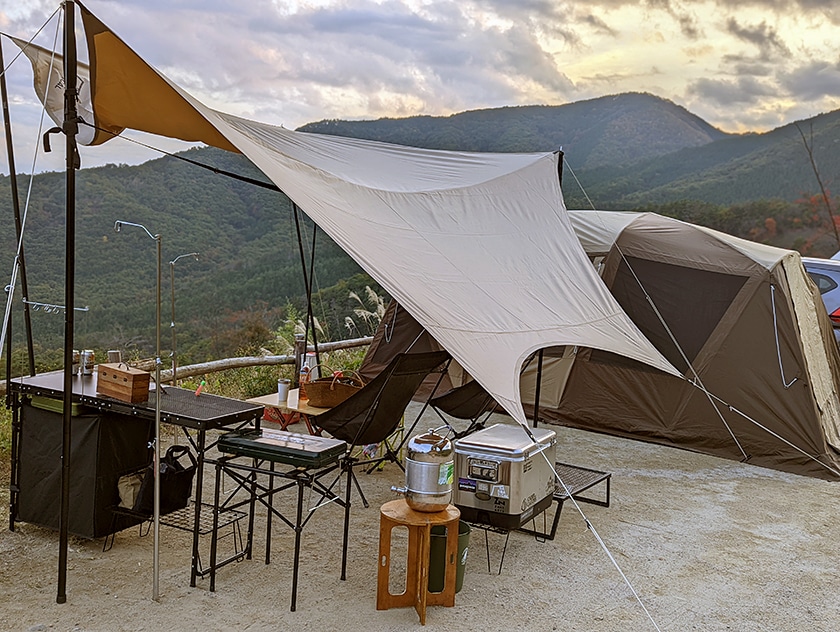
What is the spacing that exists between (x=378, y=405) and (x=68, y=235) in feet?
4.64

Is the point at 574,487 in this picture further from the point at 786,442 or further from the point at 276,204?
the point at 276,204

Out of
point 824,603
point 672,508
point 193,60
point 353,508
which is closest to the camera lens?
point 824,603

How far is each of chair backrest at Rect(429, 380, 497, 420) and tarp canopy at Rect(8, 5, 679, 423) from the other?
816 mm

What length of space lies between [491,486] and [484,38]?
16.8 meters

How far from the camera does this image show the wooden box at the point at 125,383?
10.3 feet

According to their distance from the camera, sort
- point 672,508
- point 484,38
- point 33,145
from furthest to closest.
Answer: point 484,38, point 672,508, point 33,145

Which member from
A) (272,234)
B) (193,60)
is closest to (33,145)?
(272,234)

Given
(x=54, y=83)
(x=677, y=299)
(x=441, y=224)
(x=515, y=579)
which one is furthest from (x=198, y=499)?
(x=677, y=299)

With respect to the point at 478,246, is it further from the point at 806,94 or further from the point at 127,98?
the point at 806,94

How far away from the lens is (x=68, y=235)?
2824 millimetres

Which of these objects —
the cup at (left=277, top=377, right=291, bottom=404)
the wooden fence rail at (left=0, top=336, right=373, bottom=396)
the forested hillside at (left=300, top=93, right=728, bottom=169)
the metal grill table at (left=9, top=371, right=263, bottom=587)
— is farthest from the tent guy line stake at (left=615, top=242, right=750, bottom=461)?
the forested hillside at (left=300, top=93, right=728, bottom=169)

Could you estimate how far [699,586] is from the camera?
327 cm

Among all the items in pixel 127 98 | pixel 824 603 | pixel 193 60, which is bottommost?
pixel 824 603

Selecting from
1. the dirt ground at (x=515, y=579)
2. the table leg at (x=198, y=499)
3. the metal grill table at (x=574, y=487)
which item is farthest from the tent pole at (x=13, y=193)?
the metal grill table at (x=574, y=487)
